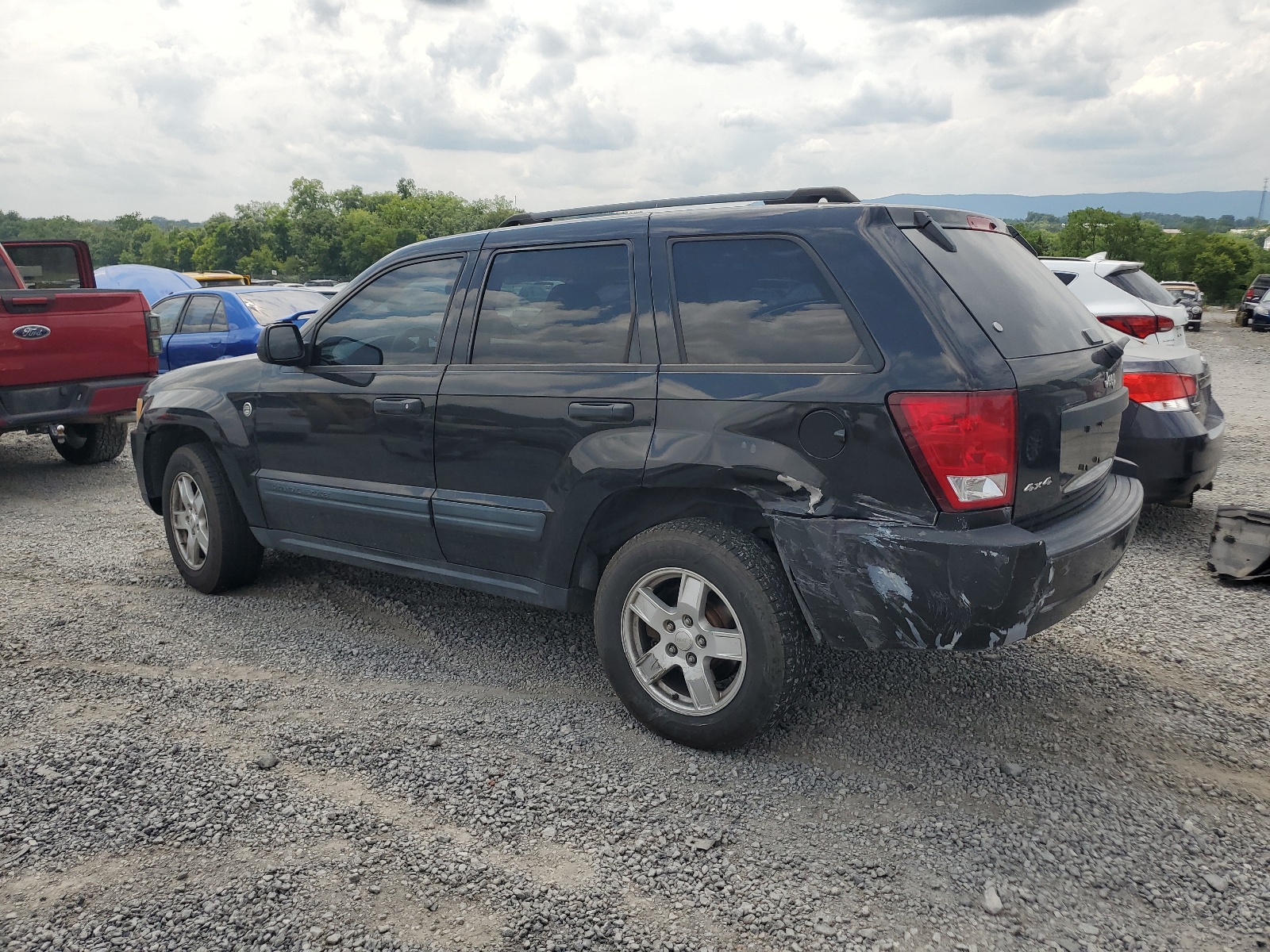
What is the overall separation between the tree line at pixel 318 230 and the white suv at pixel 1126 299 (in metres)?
99.7

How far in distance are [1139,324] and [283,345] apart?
4.91 m

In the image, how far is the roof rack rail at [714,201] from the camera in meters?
3.52

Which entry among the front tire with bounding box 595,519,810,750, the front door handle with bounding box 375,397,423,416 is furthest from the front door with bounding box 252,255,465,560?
the front tire with bounding box 595,519,810,750

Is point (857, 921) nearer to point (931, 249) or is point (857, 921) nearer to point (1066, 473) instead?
point (1066, 473)

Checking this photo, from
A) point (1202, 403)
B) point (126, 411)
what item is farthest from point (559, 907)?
point (126, 411)

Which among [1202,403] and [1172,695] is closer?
[1172,695]

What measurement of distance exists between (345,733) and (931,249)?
2702mm

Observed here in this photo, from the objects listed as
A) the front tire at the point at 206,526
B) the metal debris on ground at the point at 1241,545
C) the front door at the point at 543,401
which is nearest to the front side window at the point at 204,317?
the front tire at the point at 206,526

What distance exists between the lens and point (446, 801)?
10.4ft

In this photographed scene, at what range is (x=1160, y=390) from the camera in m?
5.60

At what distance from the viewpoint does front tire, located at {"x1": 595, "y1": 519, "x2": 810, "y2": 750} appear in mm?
3219

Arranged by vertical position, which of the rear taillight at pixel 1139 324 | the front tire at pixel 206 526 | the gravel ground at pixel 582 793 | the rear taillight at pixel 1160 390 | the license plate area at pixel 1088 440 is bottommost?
the gravel ground at pixel 582 793

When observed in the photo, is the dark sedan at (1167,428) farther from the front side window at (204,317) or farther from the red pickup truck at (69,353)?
the front side window at (204,317)

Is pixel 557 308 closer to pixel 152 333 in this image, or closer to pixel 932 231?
pixel 932 231
